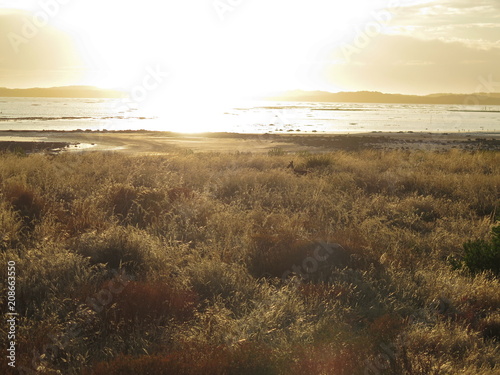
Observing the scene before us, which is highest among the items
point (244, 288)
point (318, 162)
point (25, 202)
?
point (318, 162)

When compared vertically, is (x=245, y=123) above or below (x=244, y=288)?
above

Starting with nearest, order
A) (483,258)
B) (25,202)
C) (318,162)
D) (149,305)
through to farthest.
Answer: (149,305) → (483,258) → (25,202) → (318,162)

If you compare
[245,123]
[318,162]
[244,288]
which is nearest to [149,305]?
[244,288]

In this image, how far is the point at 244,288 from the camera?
16.0ft

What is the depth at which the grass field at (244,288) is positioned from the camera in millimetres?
3477

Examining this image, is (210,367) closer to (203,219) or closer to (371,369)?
(371,369)

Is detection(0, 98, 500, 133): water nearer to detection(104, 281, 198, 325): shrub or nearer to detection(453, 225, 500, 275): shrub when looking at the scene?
detection(453, 225, 500, 275): shrub

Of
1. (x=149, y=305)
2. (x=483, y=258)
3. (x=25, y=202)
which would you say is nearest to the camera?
(x=149, y=305)

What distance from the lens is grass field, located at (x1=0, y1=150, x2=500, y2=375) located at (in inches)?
137

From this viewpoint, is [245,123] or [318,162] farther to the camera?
[245,123]

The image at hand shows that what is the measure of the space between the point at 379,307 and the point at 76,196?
7.04 m

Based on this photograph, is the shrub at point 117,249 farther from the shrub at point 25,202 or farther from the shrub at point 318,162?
the shrub at point 318,162

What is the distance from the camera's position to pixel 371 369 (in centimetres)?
338

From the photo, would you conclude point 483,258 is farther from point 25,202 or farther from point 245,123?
point 245,123
